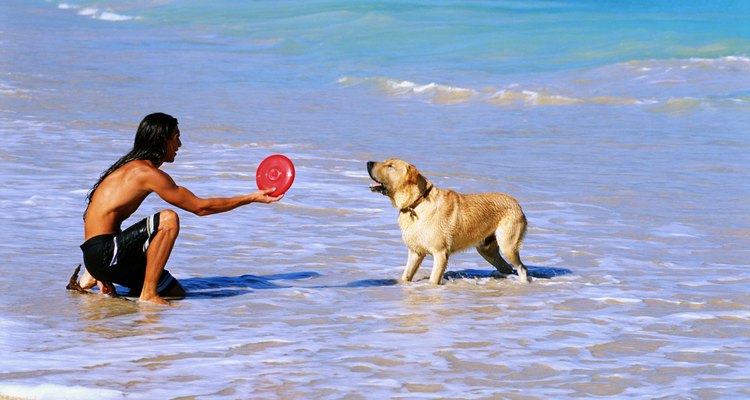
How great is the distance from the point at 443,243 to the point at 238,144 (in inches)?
348

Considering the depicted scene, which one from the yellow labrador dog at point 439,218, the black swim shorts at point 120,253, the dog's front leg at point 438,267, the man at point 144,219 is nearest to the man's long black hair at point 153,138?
the man at point 144,219

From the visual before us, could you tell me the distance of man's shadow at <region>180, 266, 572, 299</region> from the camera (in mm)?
9219

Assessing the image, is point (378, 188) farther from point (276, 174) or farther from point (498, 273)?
point (498, 273)

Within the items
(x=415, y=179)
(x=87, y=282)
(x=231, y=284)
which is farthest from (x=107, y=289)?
(x=415, y=179)

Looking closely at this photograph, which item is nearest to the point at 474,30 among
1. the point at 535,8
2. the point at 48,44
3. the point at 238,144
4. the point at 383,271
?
the point at 535,8

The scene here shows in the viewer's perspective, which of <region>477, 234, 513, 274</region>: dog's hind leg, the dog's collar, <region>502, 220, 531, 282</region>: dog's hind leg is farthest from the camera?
<region>477, 234, 513, 274</region>: dog's hind leg

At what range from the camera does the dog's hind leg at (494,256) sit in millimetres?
10086

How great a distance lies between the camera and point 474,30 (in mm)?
42406

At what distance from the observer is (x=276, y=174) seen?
8625mm

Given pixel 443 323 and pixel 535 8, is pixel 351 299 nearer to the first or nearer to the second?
pixel 443 323

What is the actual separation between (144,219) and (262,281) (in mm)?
1540

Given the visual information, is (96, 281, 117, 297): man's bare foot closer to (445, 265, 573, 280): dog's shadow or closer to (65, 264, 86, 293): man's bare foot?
(65, 264, 86, 293): man's bare foot

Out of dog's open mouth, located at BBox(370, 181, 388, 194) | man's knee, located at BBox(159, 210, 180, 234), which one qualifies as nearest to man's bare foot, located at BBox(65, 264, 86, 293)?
man's knee, located at BBox(159, 210, 180, 234)

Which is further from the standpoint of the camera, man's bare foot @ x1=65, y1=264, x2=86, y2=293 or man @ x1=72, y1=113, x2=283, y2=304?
man's bare foot @ x1=65, y1=264, x2=86, y2=293
